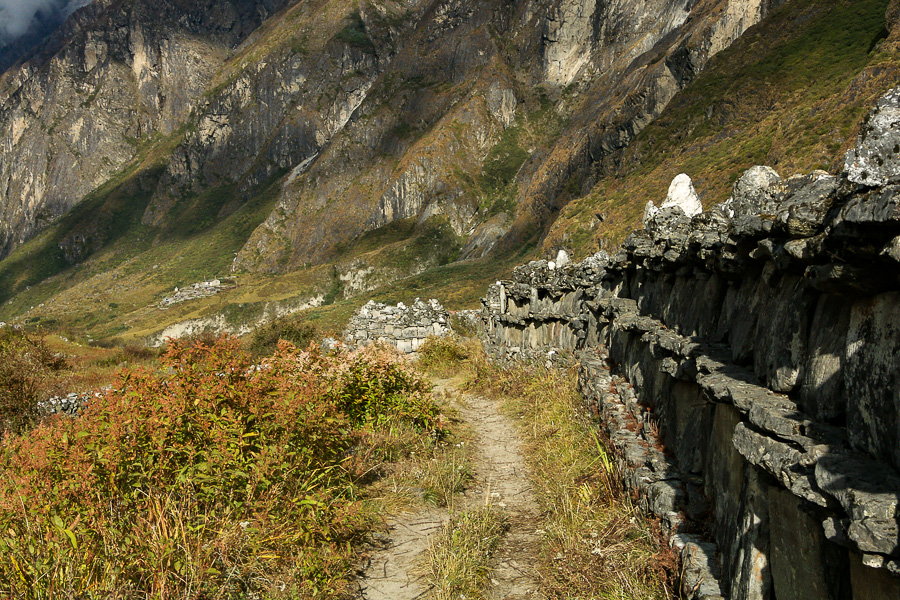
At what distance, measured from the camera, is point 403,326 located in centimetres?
2625

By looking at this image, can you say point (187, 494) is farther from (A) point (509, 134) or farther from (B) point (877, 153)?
(A) point (509, 134)

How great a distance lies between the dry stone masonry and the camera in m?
2.32

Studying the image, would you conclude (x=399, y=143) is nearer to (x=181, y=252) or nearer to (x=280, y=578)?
(x=181, y=252)

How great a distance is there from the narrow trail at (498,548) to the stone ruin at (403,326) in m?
16.8

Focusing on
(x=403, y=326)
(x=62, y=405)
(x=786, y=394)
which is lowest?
(x=403, y=326)

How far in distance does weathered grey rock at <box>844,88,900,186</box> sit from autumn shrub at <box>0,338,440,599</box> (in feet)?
13.2

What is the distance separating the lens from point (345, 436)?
22.9ft

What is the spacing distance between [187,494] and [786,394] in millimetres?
4371

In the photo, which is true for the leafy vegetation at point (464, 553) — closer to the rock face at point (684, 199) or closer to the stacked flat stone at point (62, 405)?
the rock face at point (684, 199)

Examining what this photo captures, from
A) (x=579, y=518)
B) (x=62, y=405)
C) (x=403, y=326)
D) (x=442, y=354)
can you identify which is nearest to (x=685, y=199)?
(x=579, y=518)

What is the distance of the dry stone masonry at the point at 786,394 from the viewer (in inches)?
91.4

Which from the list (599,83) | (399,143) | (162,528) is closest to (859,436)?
(162,528)

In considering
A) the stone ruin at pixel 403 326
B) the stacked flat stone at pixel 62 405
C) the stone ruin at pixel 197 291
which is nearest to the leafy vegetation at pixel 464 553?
the stacked flat stone at pixel 62 405

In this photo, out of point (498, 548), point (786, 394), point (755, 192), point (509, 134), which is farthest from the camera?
point (509, 134)
